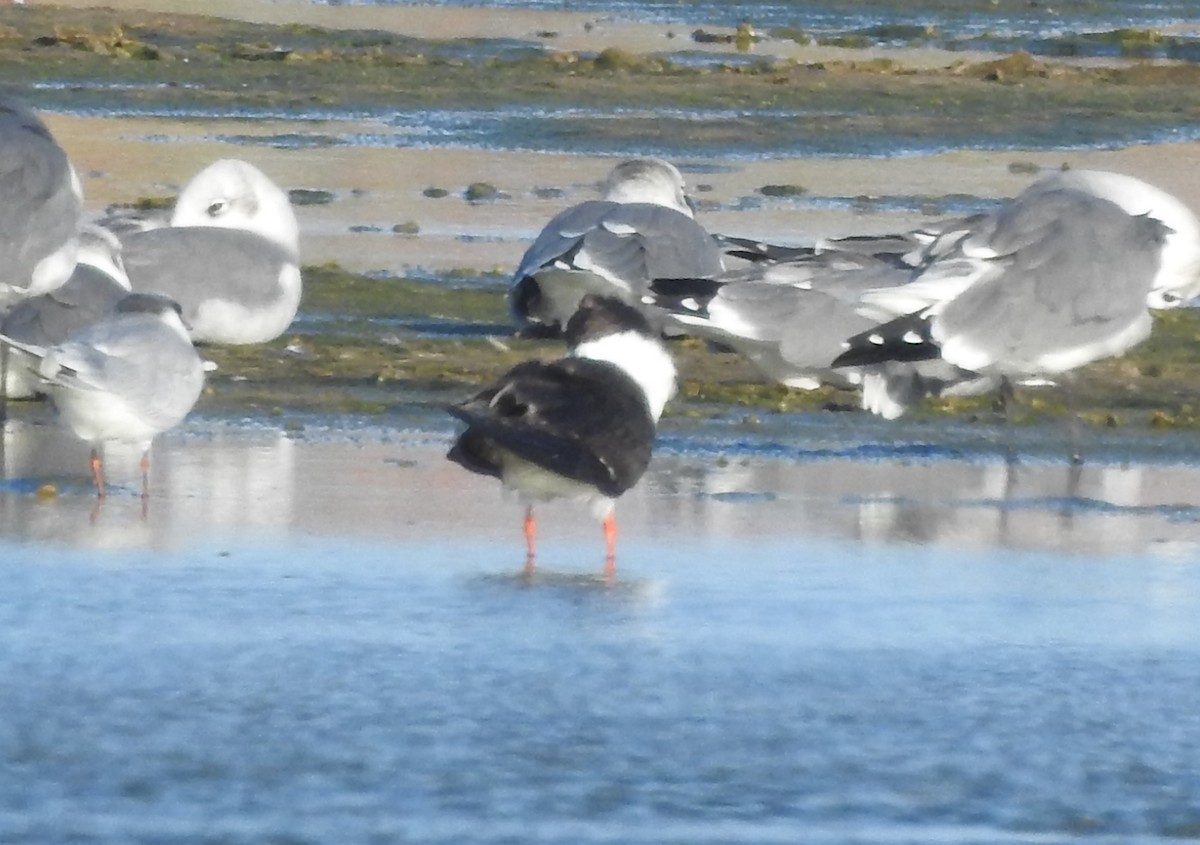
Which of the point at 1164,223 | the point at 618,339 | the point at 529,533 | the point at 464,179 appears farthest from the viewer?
the point at 464,179

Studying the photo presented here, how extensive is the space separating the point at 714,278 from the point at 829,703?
436 centimetres

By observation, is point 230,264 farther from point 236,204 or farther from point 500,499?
point 500,499

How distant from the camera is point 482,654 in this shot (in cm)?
547

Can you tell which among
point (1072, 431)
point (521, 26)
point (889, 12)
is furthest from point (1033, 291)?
point (889, 12)

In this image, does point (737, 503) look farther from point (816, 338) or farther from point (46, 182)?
point (46, 182)

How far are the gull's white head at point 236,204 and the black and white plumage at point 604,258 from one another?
3.20 feet

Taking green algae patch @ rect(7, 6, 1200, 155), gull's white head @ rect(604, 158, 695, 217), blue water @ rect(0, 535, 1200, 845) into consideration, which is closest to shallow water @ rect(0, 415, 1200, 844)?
blue water @ rect(0, 535, 1200, 845)

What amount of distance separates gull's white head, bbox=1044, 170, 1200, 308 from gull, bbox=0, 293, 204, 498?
315 centimetres

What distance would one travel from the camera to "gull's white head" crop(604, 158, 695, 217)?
11.4m

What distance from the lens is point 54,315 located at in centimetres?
869

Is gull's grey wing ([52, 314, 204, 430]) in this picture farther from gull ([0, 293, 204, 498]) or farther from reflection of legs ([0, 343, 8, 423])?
reflection of legs ([0, 343, 8, 423])

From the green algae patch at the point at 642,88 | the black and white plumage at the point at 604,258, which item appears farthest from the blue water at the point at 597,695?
the green algae patch at the point at 642,88

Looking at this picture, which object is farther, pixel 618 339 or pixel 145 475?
pixel 145 475

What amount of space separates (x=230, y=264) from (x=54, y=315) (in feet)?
4.60
